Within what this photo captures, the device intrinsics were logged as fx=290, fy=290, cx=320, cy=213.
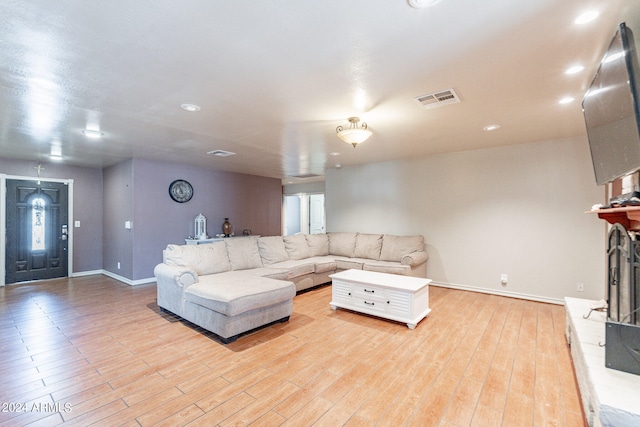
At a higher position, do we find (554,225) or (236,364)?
(554,225)

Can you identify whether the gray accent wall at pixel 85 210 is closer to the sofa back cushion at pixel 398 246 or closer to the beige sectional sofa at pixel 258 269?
the beige sectional sofa at pixel 258 269

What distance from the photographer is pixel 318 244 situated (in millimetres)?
5938

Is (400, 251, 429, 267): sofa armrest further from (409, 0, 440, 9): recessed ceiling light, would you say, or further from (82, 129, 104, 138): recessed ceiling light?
(82, 129, 104, 138): recessed ceiling light

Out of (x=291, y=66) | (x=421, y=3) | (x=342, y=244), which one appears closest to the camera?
→ (x=421, y=3)

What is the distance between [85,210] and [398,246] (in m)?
6.68

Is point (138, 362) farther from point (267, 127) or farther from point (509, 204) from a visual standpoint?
point (509, 204)

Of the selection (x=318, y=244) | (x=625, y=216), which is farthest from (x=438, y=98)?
(x=318, y=244)

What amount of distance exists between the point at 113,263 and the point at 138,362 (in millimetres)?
4488

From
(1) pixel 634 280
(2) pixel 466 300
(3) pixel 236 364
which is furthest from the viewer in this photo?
(2) pixel 466 300

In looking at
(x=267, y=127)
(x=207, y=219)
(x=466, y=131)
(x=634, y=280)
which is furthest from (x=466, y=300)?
(x=207, y=219)

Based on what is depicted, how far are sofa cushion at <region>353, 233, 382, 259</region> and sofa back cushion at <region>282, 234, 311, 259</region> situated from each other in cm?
100

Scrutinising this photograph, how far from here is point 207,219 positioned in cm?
670

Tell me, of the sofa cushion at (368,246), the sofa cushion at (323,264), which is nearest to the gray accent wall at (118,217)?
the sofa cushion at (323,264)

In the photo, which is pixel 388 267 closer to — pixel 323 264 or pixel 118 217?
pixel 323 264
